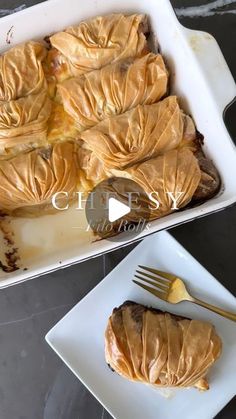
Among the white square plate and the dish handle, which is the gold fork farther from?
the dish handle

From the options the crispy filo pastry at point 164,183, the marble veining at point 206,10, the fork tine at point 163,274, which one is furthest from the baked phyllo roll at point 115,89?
the fork tine at point 163,274

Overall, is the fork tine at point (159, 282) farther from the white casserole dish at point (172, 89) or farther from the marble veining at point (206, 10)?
the marble veining at point (206, 10)

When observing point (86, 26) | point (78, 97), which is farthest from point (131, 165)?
point (86, 26)

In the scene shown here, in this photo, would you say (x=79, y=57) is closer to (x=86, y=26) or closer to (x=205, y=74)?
(x=86, y=26)

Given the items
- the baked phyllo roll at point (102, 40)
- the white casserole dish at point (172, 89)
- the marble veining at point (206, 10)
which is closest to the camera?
the white casserole dish at point (172, 89)

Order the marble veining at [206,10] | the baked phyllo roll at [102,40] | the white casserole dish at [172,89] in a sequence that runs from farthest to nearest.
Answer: the marble veining at [206,10], the baked phyllo roll at [102,40], the white casserole dish at [172,89]

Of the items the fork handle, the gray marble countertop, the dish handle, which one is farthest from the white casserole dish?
the fork handle

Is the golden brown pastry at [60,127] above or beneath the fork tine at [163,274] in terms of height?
above
